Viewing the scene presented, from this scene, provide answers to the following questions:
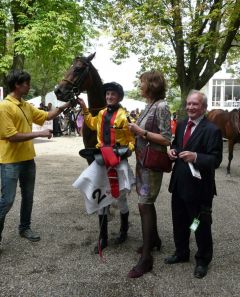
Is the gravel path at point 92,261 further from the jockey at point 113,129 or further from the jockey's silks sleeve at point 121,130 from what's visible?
the jockey's silks sleeve at point 121,130

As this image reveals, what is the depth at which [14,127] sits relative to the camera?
3605 mm

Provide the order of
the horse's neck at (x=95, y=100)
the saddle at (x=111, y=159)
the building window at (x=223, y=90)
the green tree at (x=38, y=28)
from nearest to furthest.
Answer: the saddle at (x=111, y=159)
the horse's neck at (x=95, y=100)
the green tree at (x=38, y=28)
the building window at (x=223, y=90)

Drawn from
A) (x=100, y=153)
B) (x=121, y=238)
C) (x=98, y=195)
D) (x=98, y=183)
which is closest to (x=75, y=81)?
(x=100, y=153)

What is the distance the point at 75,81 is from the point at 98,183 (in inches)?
51.4

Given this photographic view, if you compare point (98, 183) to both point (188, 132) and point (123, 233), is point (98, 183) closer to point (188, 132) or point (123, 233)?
point (123, 233)

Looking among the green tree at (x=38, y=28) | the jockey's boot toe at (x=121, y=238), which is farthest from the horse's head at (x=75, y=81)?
the green tree at (x=38, y=28)

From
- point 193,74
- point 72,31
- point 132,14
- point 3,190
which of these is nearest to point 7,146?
point 3,190

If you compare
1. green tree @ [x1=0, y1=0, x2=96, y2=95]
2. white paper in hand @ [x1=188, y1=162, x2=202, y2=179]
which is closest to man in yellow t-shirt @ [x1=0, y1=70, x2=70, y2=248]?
white paper in hand @ [x1=188, y1=162, x2=202, y2=179]

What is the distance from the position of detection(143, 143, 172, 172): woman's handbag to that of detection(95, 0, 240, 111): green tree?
787 centimetres

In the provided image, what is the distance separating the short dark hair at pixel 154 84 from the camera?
3.31 meters

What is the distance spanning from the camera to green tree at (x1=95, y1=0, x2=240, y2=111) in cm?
1162

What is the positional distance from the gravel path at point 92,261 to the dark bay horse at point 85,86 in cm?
130

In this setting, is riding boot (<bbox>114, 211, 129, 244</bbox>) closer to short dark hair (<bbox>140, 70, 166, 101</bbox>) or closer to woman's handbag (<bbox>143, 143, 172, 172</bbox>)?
woman's handbag (<bbox>143, 143, 172, 172</bbox>)

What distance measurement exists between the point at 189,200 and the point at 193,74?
12142 millimetres
